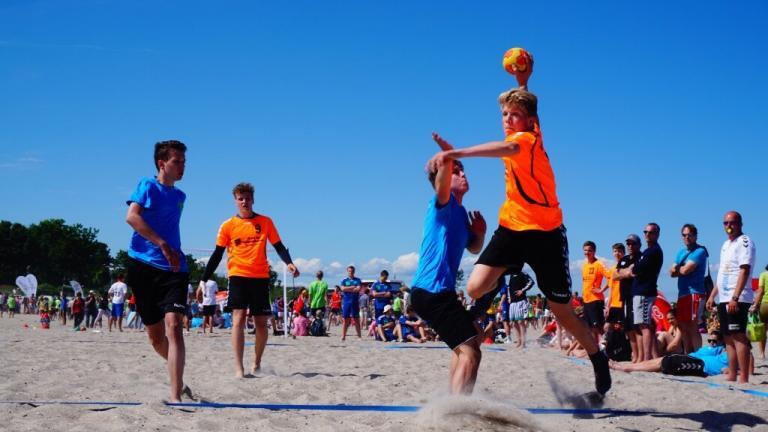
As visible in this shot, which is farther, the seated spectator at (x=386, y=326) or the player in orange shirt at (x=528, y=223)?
the seated spectator at (x=386, y=326)

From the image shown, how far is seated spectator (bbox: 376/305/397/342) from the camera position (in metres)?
17.4

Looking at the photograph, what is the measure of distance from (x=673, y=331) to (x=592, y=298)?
4.33ft

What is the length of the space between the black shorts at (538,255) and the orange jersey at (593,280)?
24.6ft

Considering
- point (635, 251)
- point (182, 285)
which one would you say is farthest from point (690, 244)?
point (182, 285)

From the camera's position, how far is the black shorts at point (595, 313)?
11.6m

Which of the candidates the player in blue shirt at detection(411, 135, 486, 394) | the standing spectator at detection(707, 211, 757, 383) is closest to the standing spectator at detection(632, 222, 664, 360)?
the standing spectator at detection(707, 211, 757, 383)

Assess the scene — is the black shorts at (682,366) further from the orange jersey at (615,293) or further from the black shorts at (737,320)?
the orange jersey at (615,293)

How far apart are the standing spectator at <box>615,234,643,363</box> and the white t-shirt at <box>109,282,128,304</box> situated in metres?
15.1

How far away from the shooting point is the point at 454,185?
14.4ft

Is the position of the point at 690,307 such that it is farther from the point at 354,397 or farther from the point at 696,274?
the point at 354,397

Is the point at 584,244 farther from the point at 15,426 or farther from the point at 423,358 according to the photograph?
the point at 15,426

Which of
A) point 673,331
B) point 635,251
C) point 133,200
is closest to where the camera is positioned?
point 133,200

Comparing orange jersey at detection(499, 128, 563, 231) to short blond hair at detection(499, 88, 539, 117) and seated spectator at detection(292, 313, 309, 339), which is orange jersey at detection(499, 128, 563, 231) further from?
seated spectator at detection(292, 313, 309, 339)

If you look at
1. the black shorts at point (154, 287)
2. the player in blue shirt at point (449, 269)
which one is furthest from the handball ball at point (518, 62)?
the black shorts at point (154, 287)
